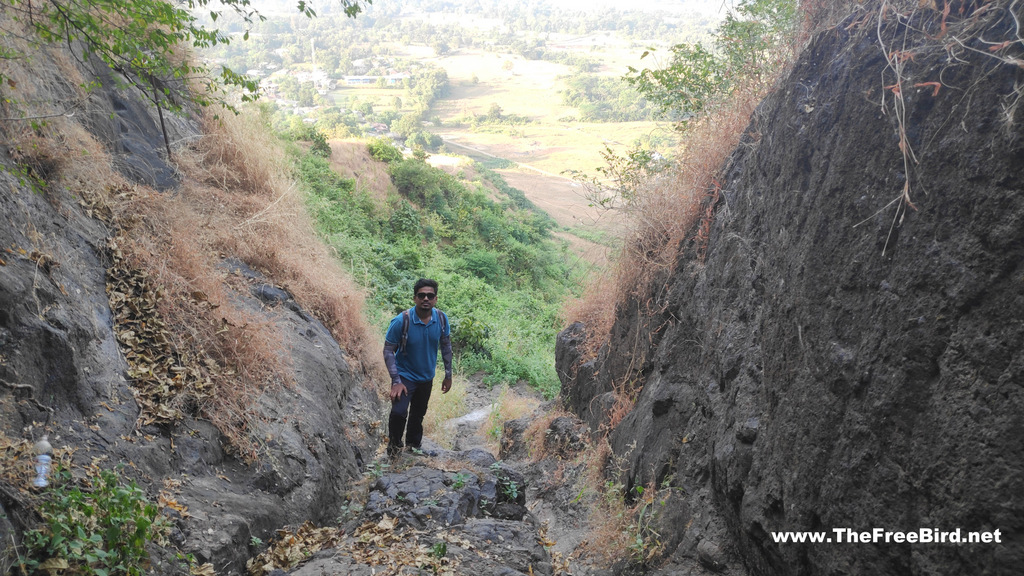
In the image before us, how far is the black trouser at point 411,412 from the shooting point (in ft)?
20.0

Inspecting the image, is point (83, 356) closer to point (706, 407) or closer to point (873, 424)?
→ point (706, 407)

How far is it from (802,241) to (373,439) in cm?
620

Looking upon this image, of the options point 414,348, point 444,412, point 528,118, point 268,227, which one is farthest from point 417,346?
point 528,118

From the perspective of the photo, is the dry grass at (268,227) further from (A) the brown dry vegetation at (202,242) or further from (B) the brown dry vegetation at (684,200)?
(B) the brown dry vegetation at (684,200)

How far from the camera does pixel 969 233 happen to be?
7.00 ft

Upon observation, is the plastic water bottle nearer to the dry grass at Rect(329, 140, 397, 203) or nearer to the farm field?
the dry grass at Rect(329, 140, 397, 203)

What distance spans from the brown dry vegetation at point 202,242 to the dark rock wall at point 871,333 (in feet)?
12.8

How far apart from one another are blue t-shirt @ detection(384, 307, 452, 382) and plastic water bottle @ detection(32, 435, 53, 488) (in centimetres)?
301

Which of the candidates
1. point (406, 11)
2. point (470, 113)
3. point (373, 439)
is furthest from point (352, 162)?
point (406, 11)

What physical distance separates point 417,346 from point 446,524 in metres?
1.82

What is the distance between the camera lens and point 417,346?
5.94 metres

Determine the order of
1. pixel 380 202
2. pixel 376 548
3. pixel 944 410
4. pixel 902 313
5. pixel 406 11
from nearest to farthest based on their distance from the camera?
pixel 944 410 < pixel 902 313 < pixel 376 548 < pixel 380 202 < pixel 406 11

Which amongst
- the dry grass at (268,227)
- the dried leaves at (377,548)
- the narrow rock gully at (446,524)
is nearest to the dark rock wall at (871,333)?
the narrow rock gully at (446,524)

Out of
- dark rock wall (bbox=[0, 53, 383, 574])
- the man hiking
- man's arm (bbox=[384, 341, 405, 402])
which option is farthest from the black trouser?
dark rock wall (bbox=[0, 53, 383, 574])
